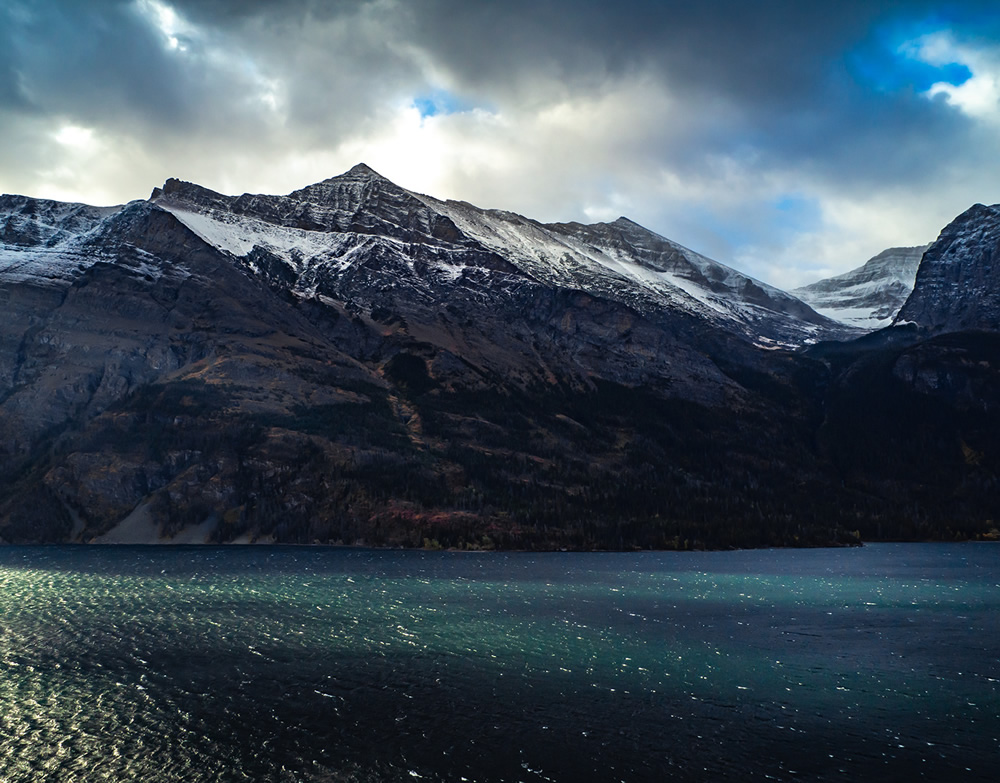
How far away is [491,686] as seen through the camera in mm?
68938

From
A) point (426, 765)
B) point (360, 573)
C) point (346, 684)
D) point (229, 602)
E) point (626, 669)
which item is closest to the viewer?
point (426, 765)

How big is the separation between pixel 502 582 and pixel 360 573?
115 ft

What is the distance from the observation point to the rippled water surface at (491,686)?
5094 cm

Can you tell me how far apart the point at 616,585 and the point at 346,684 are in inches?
3515

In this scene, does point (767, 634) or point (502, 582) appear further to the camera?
point (502, 582)

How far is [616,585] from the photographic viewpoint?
14875cm

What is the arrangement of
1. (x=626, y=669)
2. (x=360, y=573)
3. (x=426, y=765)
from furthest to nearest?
1. (x=360, y=573)
2. (x=626, y=669)
3. (x=426, y=765)

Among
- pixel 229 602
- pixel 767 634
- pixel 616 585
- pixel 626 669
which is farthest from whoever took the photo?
pixel 616 585

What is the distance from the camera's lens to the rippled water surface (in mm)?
50938

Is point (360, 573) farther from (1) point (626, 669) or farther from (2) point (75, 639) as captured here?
(1) point (626, 669)

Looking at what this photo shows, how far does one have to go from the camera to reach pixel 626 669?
75938 mm

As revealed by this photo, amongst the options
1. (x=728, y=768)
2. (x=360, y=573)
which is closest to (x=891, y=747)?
(x=728, y=768)

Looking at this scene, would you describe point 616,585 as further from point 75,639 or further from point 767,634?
point 75,639

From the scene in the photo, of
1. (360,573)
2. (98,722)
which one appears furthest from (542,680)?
(360,573)
